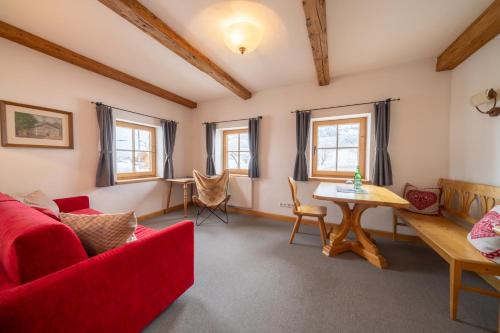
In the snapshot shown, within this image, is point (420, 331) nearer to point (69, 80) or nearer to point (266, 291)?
point (266, 291)

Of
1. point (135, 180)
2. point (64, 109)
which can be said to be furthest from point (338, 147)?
point (64, 109)

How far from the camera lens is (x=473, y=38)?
5.82 feet

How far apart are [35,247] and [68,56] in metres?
2.58

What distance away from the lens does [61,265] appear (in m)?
0.85

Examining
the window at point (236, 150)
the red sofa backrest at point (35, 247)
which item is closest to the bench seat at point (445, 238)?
the red sofa backrest at point (35, 247)

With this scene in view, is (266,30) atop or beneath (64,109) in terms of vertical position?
atop

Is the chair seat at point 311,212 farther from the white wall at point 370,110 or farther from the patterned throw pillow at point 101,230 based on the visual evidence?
the patterned throw pillow at point 101,230

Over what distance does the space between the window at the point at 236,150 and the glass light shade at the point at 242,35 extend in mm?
2051

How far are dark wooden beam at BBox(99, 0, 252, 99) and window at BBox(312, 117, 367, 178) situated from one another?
184 cm

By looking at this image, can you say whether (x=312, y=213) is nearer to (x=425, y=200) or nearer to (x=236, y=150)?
(x=425, y=200)

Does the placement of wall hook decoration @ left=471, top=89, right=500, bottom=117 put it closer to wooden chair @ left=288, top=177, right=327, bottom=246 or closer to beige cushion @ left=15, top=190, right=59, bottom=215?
wooden chair @ left=288, top=177, right=327, bottom=246

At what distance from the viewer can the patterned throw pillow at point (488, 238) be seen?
1.26 meters

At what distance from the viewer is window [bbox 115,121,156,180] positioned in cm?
314

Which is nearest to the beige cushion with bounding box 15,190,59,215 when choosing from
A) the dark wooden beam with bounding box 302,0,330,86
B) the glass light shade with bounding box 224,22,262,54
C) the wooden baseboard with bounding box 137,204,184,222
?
the wooden baseboard with bounding box 137,204,184,222
